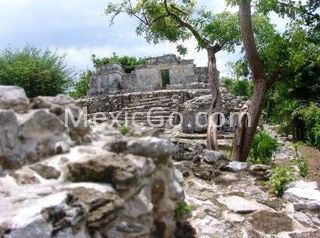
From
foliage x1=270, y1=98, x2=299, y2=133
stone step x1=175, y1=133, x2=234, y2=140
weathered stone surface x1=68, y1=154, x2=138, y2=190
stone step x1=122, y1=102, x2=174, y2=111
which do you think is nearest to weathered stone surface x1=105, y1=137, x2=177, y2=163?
weathered stone surface x1=68, y1=154, x2=138, y2=190

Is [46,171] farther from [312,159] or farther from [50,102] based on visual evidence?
[312,159]

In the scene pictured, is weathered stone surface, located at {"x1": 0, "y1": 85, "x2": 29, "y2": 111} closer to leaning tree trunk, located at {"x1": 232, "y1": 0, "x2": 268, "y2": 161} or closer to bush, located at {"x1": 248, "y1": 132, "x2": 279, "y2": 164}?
leaning tree trunk, located at {"x1": 232, "y1": 0, "x2": 268, "y2": 161}

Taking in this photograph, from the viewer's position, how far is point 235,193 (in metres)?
5.57

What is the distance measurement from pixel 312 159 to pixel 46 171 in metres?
8.52

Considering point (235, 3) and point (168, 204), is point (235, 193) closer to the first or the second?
point (168, 204)

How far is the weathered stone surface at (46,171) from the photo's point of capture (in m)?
3.13

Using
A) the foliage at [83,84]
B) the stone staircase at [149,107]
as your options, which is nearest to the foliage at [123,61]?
the foliage at [83,84]

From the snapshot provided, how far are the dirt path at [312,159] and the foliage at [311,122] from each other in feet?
1.46

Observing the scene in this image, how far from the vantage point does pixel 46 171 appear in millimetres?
3150

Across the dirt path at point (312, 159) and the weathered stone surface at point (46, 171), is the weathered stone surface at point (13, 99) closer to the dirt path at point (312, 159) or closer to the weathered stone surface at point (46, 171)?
the weathered stone surface at point (46, 171)

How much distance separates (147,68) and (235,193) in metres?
18.0

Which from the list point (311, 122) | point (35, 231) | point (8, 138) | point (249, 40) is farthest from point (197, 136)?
point (35, 231)

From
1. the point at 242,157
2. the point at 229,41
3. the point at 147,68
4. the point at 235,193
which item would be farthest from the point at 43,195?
the point at 147,68

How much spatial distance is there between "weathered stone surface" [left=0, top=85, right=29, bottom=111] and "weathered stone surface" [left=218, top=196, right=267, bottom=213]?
8.55 ft
